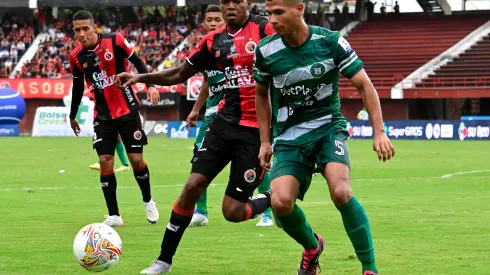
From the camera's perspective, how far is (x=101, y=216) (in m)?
13.5

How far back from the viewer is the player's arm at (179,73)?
8602 mm

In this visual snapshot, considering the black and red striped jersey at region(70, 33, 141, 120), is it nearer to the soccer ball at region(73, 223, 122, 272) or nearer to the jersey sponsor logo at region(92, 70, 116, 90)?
the jersey sponsor logo at region(92, 70, 116, 90)

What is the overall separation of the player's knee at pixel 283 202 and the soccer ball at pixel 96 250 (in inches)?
57.3

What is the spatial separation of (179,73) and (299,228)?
6.02 ft

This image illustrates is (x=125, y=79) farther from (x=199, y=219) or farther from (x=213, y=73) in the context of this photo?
(x=199, y=219)

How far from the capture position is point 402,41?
190 ft

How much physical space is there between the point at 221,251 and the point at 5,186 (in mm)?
10506

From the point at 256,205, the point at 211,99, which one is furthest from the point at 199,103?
the point at 256,205

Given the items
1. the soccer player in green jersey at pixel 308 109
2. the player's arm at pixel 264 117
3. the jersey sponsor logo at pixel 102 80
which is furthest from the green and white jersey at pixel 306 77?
the jersey sponsor logo at pixel 102 80

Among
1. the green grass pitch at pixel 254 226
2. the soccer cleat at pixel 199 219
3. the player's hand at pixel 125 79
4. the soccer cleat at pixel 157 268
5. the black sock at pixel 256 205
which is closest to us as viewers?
the soccer cleat at pixel 157 268

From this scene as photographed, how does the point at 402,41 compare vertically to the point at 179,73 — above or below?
below

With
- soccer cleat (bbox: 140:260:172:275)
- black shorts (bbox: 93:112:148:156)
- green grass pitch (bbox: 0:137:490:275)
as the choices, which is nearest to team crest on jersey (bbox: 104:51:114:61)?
black shorts (bbox: 93:112:148:156)

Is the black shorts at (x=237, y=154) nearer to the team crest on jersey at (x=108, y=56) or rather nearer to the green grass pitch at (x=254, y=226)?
the green grass pitch at (x=254, y=226)

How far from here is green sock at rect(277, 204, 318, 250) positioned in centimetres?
786
